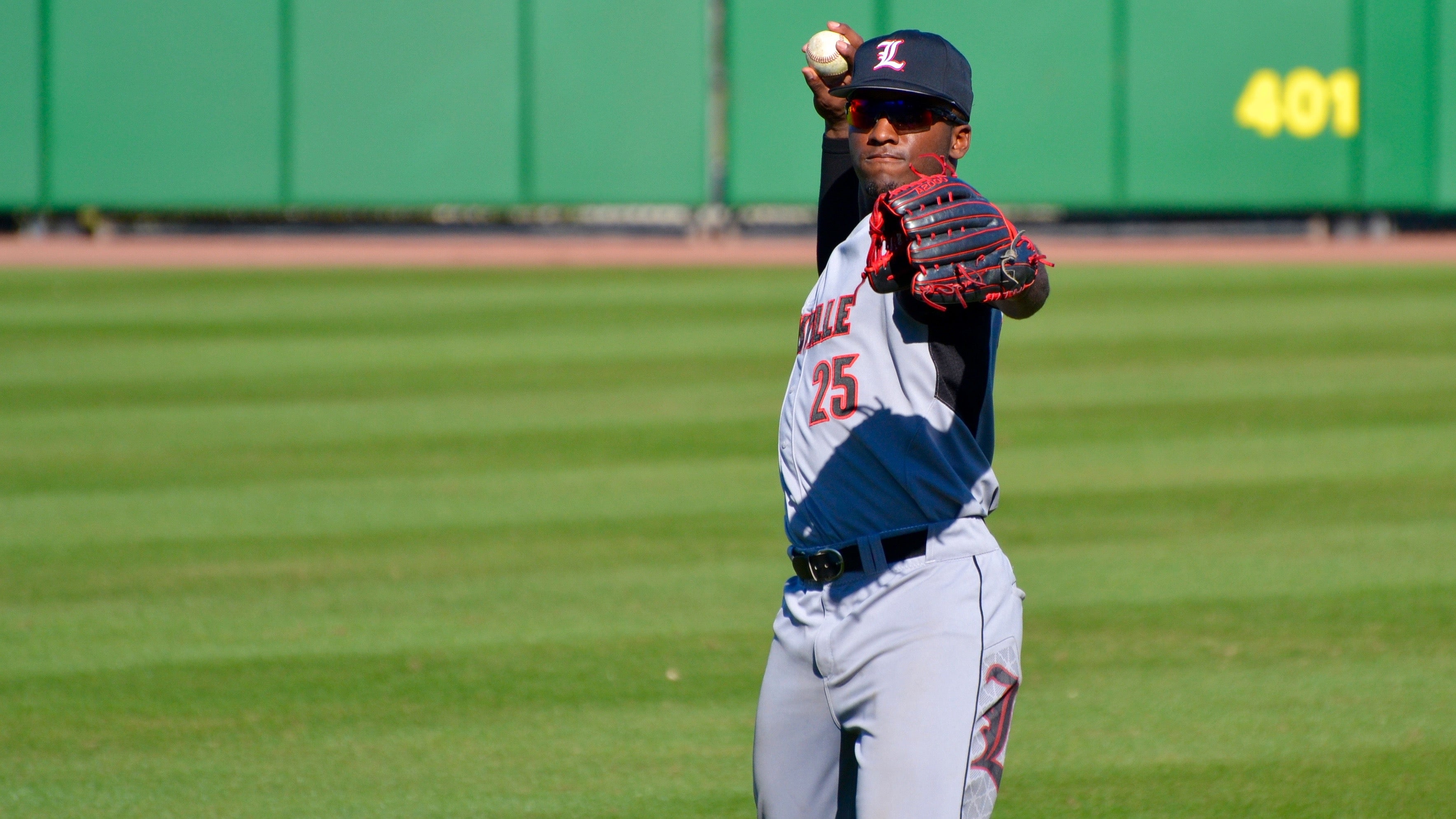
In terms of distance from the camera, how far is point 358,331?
12289mm

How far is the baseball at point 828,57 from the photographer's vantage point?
127 inches

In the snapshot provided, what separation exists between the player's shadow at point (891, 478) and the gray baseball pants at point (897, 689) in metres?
0.05

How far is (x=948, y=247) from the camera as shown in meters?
2.40

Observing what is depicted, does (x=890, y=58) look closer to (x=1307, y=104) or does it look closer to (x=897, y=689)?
(x=897, y=689)

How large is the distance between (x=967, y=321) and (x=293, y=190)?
17186 millimetres

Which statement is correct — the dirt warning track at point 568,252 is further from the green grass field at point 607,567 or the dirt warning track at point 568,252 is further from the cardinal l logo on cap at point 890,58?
the cardinal l logo on cap at point 890,58

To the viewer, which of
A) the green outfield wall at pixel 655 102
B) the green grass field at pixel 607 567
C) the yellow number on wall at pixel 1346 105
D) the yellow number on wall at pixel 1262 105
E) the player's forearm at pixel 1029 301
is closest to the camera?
the player's forearm at pixel 1029 301

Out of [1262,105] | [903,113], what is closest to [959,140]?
[903,113]

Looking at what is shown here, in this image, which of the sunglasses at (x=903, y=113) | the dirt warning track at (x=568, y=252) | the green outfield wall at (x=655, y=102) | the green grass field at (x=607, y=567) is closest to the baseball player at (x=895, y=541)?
the sunglasses at (x=903, y=113)

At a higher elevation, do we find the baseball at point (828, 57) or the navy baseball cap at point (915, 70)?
the baseball at point (828, 57)

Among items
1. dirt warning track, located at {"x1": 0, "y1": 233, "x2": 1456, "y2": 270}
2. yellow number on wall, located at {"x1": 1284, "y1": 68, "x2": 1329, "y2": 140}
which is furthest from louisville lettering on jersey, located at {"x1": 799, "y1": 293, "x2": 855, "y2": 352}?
yellow number on wall, located at {"x1": 1284, "y1": 68, "x2": 1329, "y2": 140}

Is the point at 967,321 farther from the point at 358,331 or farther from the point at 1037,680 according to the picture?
the point at 358,331

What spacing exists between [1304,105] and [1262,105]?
534mm

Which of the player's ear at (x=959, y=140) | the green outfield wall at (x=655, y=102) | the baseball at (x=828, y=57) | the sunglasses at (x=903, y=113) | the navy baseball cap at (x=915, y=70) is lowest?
the player's ear at (x=959, y=140)
